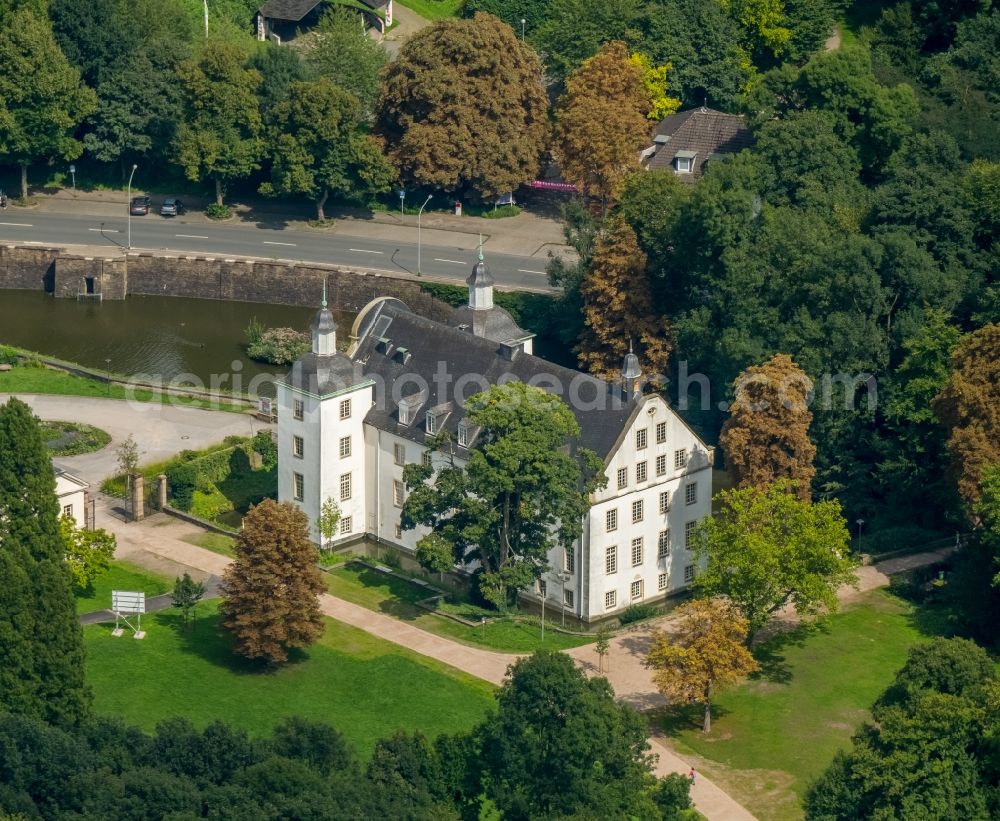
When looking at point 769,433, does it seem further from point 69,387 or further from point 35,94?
point 35,94

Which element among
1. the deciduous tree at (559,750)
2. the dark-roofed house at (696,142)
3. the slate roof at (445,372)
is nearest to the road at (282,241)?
the dark-roofed house at (696,142)

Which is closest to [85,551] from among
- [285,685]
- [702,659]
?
[285,685]

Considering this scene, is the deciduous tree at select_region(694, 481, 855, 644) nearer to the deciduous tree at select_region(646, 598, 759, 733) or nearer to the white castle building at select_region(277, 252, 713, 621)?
the deciduous tree at select_region(646, 598, 759, 733)

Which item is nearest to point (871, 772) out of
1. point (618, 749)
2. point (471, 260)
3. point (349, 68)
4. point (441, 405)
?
point (618, 749)

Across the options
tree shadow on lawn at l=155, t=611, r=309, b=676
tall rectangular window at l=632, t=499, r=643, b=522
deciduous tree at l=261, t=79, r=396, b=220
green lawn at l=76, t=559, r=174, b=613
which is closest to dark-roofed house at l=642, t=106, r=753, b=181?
deciduous tree at l=261, t=79, r=396, b=220

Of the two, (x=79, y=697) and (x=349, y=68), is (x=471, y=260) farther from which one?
(x=79, y=697)

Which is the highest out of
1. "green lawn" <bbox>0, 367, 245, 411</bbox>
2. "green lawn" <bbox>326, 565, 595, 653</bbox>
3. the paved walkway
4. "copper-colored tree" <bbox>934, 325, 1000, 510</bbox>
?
"copper-colored tree" <bbox>934, 325, 1000, 510</bbox>

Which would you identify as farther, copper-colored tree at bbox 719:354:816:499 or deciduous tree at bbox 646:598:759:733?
copper-colored tree at bbox 719:354:816:499

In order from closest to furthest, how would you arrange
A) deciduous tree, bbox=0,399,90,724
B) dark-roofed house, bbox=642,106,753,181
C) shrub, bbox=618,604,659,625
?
1. deciduous tree, bbox=0,399,90,724
2. shrub, bbox=618,604,659,625
3. dark-roofed house, bbox=642,106,753,181
